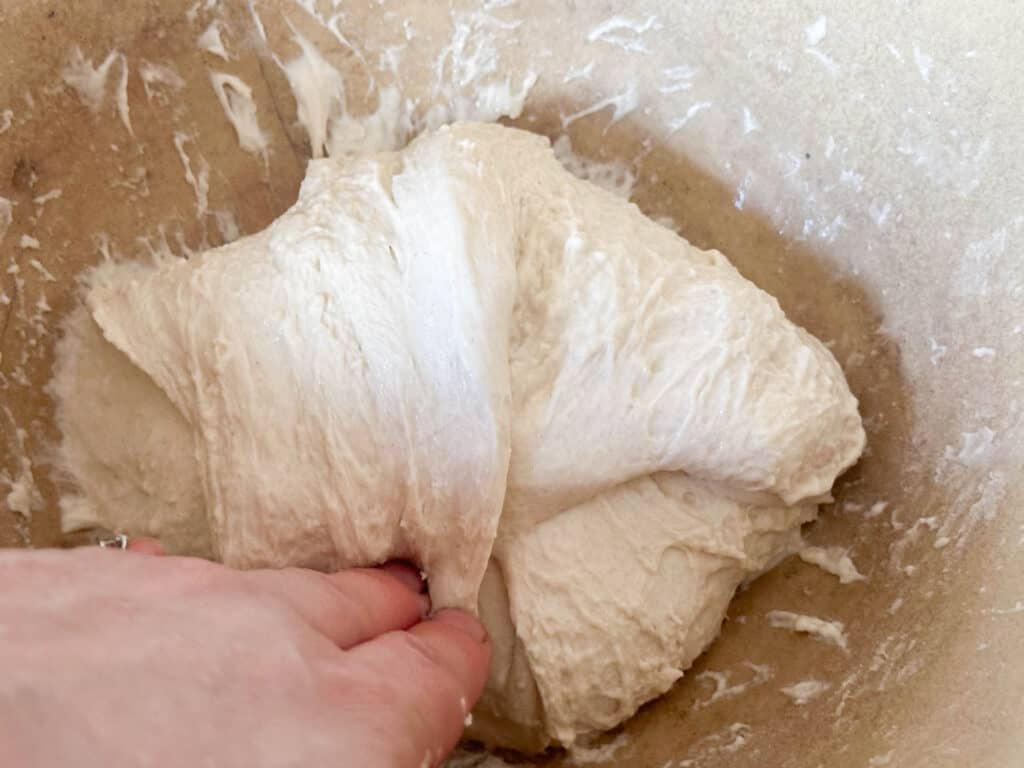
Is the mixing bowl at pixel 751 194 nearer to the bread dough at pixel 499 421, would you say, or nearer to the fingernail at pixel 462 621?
the bread dough at pixel 499 421

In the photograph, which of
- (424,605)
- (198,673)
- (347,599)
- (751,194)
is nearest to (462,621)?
(424,605)

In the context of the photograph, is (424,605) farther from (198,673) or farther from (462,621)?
(198,673)

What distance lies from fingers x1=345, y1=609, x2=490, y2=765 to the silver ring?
40 centimetres

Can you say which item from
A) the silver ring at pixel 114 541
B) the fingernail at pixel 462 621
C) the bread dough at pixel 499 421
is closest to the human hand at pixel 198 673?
the fingernail at pixel 462 621

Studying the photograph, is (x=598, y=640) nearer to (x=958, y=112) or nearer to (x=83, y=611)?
(x=83, y=611)

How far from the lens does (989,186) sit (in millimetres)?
1175

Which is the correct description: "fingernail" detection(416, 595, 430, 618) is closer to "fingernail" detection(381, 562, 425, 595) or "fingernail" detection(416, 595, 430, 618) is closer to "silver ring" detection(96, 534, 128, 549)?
"fingernail" detection(381, 562, 425, 595)

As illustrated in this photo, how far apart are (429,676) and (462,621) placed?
0.63 ft

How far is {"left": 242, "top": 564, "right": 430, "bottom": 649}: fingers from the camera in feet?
2.79

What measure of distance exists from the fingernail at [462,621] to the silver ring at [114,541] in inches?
15.3

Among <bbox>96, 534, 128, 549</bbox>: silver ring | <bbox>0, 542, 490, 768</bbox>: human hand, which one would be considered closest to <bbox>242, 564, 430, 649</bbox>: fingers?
<bbox>0, 542, 490, 768</bbox>: human hand

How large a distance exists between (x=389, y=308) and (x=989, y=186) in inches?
31.5

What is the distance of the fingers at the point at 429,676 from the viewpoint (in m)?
0.79

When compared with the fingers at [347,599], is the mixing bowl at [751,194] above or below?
above
